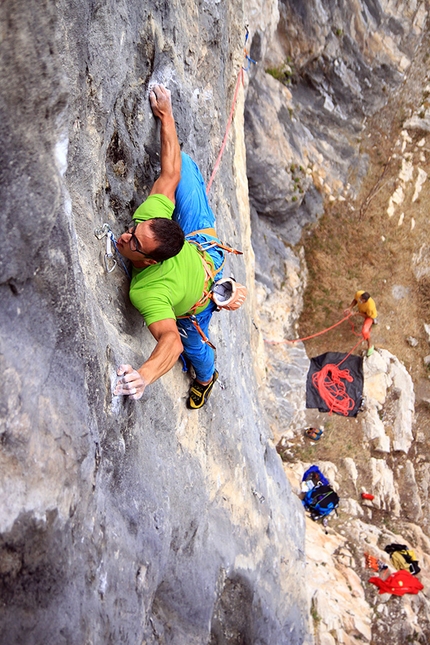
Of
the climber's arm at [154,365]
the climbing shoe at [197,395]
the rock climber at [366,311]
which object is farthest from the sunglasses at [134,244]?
the rock climber at [366,311]

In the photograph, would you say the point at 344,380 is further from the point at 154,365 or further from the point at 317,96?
the point at 154,365

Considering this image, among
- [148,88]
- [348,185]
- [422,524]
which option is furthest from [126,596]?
[348,185]

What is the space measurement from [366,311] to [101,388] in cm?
901

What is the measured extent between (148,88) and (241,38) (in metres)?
3.30

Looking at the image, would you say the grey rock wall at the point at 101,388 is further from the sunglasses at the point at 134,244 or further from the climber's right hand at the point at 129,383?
the sunglasses at the point at 134,244

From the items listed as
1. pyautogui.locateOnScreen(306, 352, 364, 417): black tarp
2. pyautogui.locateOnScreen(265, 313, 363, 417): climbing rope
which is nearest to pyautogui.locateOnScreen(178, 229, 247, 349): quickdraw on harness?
pyautogui.locateOnScreen(265, 313, 363, 417): climbing rope

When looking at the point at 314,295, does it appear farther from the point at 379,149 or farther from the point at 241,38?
the point at 241,38

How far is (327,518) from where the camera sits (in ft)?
30.8

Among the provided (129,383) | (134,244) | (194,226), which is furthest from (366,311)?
(129,383)

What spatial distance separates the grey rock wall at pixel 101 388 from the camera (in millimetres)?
2244

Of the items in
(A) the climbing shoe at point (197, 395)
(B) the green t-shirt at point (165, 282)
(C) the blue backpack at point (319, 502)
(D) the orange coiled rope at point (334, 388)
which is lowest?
(C) the blue backpack at point (319, 502)

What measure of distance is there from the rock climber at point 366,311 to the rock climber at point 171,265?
7.01 meters

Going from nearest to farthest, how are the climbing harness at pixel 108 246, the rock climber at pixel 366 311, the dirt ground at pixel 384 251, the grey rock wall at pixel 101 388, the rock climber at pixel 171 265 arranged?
the grey rock wall at pixel 101 388
the rock climber at pixel 171 265
the climbing harness at pixel 108 246
the rock climber at pixel 366 311
the dirt ground at pixel 384 251

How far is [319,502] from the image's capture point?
9.23 meters
